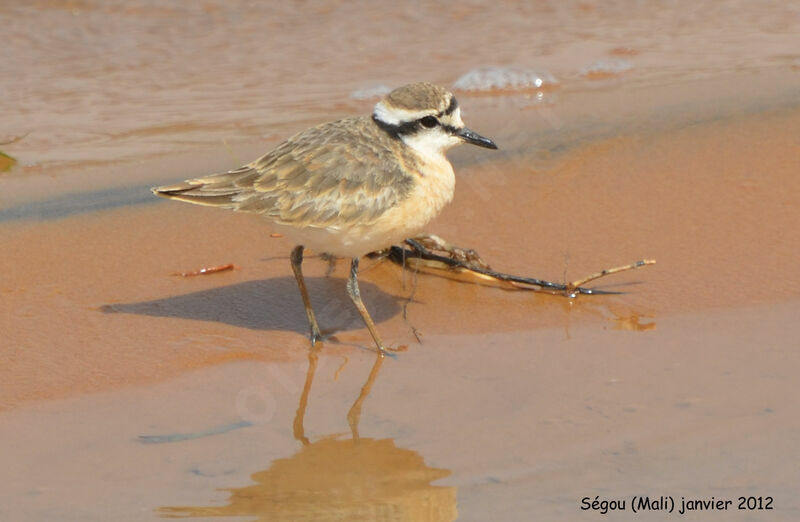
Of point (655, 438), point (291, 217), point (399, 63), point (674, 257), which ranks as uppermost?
point (399, 63)

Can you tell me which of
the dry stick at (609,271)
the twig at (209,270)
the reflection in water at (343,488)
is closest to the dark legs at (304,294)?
the twig at (209,270)

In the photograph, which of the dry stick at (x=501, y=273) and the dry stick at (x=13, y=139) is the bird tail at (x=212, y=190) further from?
the dry stick at (x=13, y=139)

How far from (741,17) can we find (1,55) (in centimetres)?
745

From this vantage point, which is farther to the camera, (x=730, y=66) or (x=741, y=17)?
(x=741, y=17)

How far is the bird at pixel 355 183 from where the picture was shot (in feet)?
19.3

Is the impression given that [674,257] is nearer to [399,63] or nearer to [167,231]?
[167,231]

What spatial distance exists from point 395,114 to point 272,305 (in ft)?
4.30

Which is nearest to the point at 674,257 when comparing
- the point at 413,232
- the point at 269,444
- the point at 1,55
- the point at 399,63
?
the point at 413,232

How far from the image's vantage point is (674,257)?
650cm

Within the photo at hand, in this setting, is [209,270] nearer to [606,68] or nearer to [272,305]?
[272,305]

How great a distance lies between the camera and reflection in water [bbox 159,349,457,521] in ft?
13.9

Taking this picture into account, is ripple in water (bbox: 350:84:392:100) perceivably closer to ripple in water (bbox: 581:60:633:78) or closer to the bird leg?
ripple in water (bbox: 581:60:633:78)

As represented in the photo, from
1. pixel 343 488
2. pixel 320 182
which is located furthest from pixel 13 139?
pixel 343 488

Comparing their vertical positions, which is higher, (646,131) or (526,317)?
(646,131)
